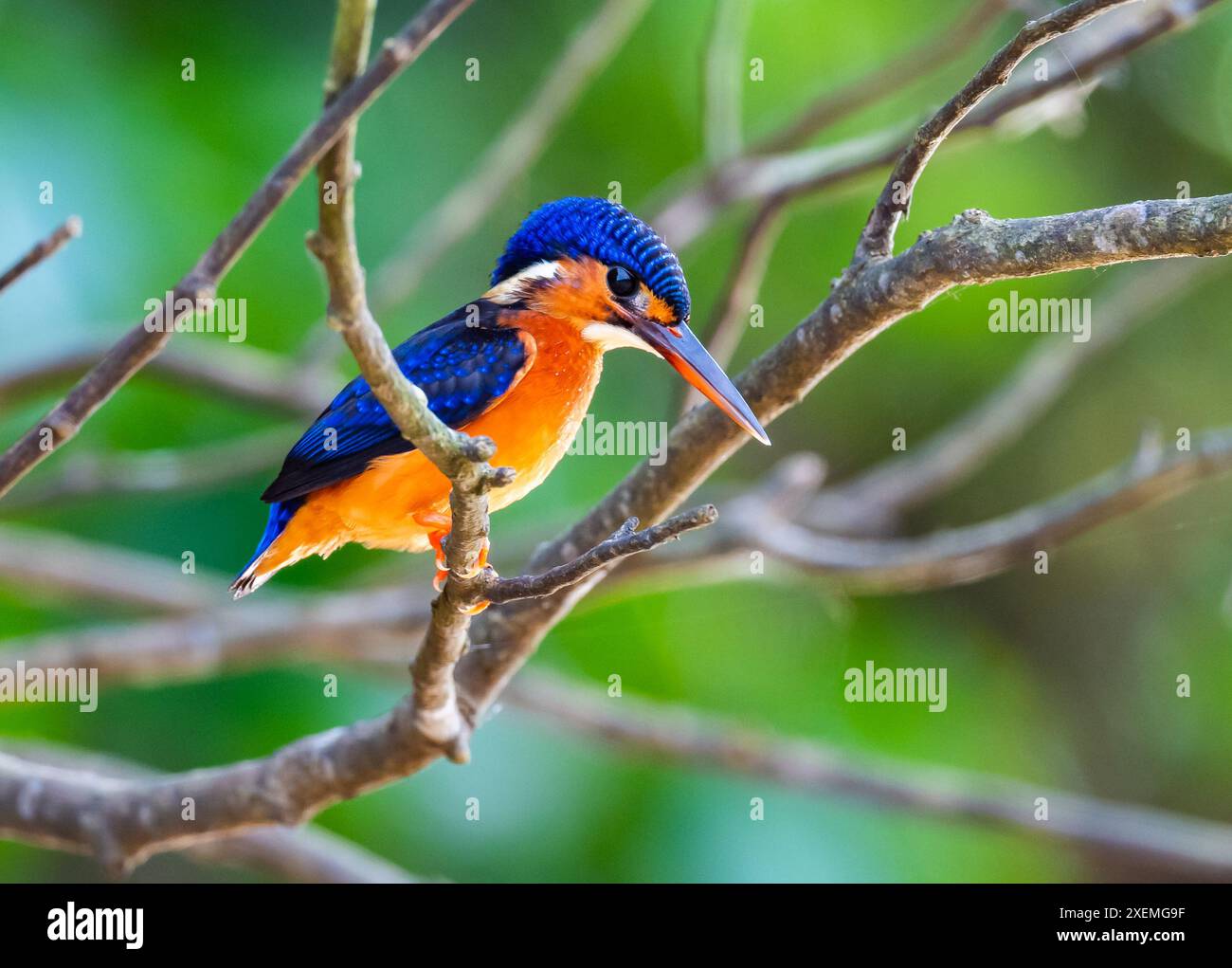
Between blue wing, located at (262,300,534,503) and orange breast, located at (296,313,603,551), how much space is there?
0.03 metres

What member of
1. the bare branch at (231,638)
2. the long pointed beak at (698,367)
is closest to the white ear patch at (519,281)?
the long pointed beak at (698,367)

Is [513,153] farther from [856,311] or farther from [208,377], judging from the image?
[856,311]

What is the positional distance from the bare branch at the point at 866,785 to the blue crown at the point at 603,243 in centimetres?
207

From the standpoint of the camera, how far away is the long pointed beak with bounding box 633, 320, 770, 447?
2084mm

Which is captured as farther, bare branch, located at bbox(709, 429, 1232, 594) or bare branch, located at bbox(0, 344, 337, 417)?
bare branch, located at bbox(0, 344, 337, 417)

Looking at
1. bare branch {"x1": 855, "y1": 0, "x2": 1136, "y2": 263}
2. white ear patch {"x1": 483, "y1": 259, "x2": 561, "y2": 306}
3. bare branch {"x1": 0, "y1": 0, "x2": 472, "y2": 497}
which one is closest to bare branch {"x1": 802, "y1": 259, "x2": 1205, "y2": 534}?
white ear patch {"x1": 483, "y1": 259, "x2": 561, "y2": 306}

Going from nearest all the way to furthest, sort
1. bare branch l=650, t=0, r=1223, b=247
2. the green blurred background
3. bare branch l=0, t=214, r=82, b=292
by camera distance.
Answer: bare branch l=0, t=214, r=82, b=292, bare branch l=650, t=0, r=1223, b=247, the green blurred background

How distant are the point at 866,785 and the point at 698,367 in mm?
2334

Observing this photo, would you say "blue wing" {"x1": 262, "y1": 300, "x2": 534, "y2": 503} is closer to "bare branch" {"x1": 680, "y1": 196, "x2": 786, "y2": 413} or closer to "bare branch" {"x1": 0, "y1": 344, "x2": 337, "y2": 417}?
"bare branch" {"x1": 680, "y1": 196, "x2": 786, "y2": 413}

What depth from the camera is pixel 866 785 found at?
415 centimetres

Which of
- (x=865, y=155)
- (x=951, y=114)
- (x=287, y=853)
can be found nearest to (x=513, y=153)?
(x=865, y=155)

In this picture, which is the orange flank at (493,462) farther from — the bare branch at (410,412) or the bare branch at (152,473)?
the bare branch at (152,473)

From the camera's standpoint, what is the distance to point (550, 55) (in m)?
6.48

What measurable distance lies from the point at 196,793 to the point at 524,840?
121 inches
